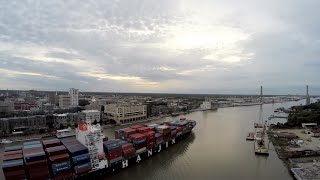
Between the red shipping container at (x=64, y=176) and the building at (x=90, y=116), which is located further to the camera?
the building at (x=90, y=116)

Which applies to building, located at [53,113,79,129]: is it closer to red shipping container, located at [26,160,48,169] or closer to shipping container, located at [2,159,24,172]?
shipping container, located at [2,159,24,172]

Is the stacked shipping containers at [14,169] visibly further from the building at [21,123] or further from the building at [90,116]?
the building at [90,116]

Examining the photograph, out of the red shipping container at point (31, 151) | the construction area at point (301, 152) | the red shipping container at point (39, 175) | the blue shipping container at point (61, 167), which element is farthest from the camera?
the construction area at point (301, 152)

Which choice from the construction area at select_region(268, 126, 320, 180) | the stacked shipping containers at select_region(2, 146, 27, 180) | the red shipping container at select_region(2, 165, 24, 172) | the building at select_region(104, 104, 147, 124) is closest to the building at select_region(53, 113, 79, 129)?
the building at select_region(104, 104, 147, 124)

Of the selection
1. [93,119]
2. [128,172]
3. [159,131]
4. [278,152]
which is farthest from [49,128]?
[278,152]

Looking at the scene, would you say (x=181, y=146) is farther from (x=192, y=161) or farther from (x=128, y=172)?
(x=128, y=172)

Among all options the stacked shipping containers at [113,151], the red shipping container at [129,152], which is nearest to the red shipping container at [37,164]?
the stacked shipping containers at [113,151]

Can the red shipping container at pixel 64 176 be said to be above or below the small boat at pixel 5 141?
above
